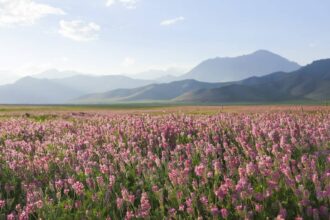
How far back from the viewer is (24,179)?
783 cm

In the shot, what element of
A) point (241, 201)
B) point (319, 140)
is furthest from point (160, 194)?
point (319, 140)

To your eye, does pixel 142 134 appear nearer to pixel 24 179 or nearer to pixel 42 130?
pixel 24 179

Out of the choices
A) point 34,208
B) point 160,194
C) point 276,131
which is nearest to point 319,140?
point 276,131

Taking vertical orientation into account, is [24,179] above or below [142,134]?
below

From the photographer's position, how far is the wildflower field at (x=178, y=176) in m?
5.06

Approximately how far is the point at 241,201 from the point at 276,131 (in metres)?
3.31

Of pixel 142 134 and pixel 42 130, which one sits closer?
pixel 142 134

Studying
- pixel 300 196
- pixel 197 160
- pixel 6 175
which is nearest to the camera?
pixel 300 196

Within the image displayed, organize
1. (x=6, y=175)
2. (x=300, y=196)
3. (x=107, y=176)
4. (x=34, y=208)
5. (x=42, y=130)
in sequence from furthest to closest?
(x=42, y=130), (x=6, y=175), (x=107, y=176), (x=34, y=208), (x=300, y=196)

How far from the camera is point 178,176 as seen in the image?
593 centimetres

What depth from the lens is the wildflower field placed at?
199 inches

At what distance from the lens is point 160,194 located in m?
5.30

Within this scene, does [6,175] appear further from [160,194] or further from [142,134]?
[160,194]

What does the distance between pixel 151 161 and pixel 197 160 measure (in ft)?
2.61
